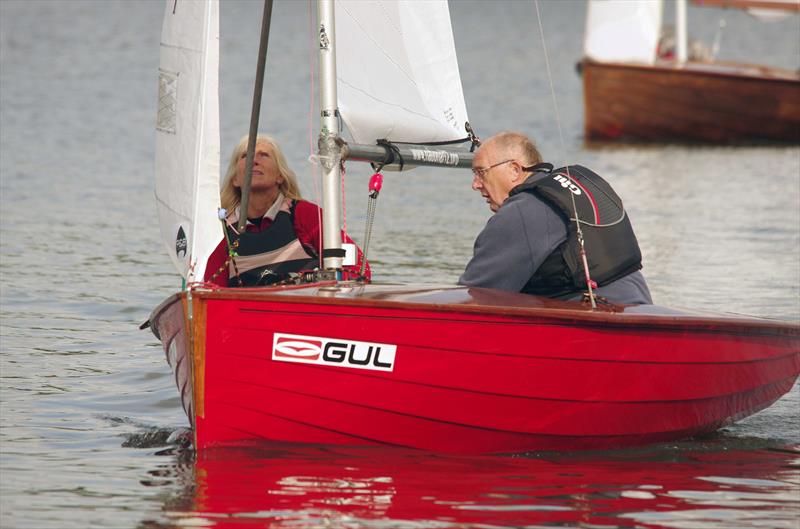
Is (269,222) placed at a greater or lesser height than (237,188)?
lesser

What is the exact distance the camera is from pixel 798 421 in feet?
22.4

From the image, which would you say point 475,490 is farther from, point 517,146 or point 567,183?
point 517,146

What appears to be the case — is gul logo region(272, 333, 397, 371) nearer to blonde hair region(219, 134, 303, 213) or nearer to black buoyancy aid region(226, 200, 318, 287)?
black buoyancy aid region(226, 200, 318, 287)

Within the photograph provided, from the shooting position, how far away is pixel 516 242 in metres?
5.58

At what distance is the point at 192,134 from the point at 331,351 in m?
1.00

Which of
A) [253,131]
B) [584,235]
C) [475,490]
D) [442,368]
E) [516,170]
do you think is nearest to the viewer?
[475,490]

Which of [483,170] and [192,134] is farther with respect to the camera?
[483,170]

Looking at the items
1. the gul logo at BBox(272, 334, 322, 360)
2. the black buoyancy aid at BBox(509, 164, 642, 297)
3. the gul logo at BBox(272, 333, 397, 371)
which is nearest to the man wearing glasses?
the black buoyancy aid at BBox(509, 164, 642, 297)

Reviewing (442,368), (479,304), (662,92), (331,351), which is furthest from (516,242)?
(662,92)

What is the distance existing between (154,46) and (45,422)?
101ft

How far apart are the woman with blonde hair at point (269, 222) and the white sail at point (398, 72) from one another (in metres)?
0.50

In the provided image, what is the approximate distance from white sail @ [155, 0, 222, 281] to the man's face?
1047mm

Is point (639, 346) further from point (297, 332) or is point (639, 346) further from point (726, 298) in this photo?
point (726, 298)

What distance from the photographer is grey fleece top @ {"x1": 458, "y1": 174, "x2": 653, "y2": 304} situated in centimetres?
557
